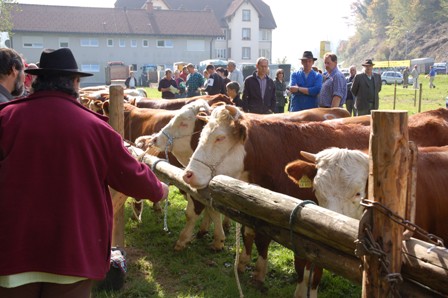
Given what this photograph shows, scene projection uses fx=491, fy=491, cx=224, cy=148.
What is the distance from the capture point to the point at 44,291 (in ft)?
8.42

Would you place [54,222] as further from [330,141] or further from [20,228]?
[330,141]

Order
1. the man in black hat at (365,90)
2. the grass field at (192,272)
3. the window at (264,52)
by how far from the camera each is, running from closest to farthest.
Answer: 1. the grass field at (192,272)
2. the man in black hat at (365,90)
3. the window at (264,52)

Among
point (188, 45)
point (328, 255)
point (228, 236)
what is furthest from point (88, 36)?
point (328, 255)

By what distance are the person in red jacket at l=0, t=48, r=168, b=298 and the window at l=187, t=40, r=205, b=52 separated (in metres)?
61.7

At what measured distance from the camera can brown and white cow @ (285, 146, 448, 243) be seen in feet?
12.0

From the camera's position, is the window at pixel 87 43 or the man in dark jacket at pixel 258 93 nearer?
the man in dark jacket at pixel 258 93

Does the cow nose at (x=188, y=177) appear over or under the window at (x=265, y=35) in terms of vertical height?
under

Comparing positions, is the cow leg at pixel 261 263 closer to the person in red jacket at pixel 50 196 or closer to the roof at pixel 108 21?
the person in red jacket at pixel 50 196

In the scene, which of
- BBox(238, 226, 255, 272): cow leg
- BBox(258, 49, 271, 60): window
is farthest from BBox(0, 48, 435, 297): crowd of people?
BBox(258, 49, 271, 60): window

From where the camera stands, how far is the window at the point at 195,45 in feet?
206

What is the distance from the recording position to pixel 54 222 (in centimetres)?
250

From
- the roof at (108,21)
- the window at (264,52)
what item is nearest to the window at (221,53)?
the window at (264,52)

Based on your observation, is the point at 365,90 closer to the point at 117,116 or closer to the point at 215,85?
the point at 215,85

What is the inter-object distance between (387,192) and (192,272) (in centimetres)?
373
